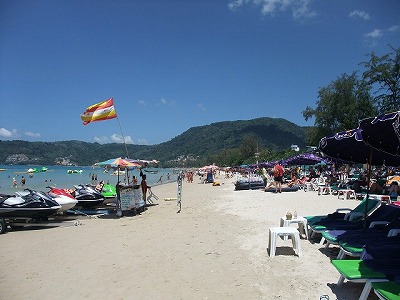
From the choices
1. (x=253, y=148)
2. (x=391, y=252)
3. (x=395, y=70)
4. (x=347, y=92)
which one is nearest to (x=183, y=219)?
(x=391, y=252)

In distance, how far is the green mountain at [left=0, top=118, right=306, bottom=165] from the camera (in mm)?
141000

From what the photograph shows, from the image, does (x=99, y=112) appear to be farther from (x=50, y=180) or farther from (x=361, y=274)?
(x=50, y=180)

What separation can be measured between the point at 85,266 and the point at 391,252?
5.23 meters

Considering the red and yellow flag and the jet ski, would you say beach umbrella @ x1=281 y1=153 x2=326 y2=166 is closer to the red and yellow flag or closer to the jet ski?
the red and yellow flag

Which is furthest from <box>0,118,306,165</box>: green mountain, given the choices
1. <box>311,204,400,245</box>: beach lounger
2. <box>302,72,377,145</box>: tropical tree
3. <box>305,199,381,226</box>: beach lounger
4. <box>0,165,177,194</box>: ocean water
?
<box>311,204,400,245</box>: beach lounger

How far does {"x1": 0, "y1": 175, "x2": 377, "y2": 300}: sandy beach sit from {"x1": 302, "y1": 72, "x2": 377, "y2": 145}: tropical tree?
3001 cm

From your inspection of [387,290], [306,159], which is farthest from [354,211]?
[306,159]

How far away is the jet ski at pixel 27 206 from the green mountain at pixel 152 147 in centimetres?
11823

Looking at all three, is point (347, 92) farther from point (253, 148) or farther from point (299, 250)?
point (253, 148)

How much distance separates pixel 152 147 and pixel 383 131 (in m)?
194

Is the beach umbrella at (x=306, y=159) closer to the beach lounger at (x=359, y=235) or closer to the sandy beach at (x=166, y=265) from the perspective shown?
the sandy beach at (x=166, y=265)

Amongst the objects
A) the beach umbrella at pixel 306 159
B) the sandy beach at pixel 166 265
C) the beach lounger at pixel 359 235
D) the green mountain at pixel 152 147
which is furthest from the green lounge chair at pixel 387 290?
the green mountain at pixel 152 147

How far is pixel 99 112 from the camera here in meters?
12.9

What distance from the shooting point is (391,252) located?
13.8 feet
